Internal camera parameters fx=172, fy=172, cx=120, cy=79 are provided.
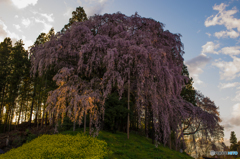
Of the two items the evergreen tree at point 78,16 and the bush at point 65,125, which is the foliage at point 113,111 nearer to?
the bush at point 65,125

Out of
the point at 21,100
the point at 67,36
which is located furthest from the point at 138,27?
the point at 21,100

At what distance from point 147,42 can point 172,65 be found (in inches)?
175

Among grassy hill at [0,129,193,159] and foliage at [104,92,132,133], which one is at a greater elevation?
foliage at [104,92,132,133]

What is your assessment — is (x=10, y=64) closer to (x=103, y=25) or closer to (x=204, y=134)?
(x=103, y=25)

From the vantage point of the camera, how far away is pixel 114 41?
40.4ft

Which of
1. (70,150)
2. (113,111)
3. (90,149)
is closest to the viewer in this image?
(70,150)

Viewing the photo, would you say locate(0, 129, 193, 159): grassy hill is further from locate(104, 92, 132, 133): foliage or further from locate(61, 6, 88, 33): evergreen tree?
locate(61, 6, 88, 33): evergreen tree

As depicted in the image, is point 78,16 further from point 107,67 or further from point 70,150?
point 70,150

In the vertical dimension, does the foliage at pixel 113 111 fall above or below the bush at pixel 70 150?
above

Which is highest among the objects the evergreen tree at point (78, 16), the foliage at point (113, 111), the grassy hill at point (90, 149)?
the evergreen tree at point (78, 16)

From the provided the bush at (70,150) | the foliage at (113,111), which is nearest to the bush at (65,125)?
the foliage at (113,111)

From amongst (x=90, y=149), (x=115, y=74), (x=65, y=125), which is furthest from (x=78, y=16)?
(x=90, y=149)

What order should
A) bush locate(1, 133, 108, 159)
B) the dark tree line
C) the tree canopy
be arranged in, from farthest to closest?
the dark tree line, the tree canopy, bush locate(1, 133, 108, 159)

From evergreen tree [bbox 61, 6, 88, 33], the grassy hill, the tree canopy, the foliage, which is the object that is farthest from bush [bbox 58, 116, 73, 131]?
evergreen tree [bbox 61, 6, 88, 33]
